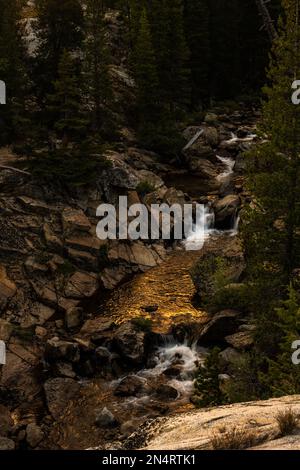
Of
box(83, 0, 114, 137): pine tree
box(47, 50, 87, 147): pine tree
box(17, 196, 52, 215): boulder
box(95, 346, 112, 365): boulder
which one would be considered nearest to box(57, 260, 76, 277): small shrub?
box(17, 196, 52, 215): boulder

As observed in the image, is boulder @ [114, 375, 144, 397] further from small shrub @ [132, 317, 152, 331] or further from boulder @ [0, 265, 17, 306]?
boulder @ [0, 265, 17, 306]

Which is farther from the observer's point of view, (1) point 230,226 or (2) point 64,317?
(1) point 230,226

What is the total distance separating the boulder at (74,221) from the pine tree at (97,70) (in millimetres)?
12764

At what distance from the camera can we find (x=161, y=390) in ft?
62.0

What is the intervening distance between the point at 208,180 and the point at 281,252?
23.7m

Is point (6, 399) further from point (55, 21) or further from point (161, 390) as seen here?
point (55, 21)

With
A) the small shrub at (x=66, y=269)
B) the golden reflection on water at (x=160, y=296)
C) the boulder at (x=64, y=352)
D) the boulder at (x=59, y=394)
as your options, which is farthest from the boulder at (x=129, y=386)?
the small shrub at (x=66, y=269)

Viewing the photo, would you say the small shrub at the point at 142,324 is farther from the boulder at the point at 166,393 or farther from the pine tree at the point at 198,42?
the pine tree at the point at 198,42

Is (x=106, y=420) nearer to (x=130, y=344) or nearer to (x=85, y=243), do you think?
(x=130, y=344)

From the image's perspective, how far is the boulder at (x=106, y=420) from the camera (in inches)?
682

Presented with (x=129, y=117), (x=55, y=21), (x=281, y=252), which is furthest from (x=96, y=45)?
(x=281, y=252)

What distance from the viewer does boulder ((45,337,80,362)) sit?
2036 centimetres

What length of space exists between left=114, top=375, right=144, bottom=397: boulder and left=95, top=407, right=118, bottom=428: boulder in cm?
141

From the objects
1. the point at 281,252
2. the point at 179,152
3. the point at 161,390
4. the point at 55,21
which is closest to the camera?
the point at 281,252
